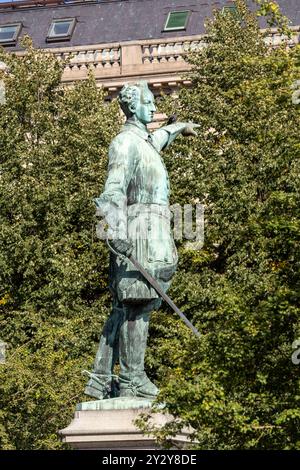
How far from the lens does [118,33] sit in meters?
60.1

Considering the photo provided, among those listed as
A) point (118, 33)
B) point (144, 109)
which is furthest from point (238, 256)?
point (118, 33)

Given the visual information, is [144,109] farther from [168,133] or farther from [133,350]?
[133,350]

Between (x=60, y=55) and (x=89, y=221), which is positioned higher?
(x=60, y=55)

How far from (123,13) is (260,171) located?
25.7 metres

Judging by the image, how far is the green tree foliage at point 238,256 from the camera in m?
18.7

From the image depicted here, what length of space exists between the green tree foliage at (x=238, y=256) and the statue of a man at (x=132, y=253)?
75cm

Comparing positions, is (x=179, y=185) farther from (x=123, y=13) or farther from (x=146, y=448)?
(x=123, y=13)

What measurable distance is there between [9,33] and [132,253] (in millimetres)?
45939

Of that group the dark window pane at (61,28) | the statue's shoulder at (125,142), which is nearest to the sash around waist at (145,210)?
the statue's shoulder at (125,142)

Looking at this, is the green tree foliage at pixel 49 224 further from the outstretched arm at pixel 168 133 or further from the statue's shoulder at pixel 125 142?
the statue's shoulder at pixel 125 142

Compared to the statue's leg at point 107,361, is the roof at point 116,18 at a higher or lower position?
higher

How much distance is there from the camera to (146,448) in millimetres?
16688

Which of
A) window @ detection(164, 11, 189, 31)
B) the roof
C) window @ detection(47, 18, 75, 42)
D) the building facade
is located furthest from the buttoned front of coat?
window @ detection(47, 18, 75, 42)
